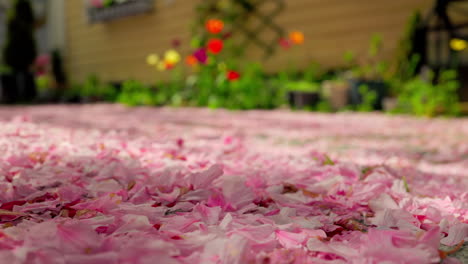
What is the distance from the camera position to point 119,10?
7.22m

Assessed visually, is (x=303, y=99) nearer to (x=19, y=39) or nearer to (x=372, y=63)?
(x=372, y=63)

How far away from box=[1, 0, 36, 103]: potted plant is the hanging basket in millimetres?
1220

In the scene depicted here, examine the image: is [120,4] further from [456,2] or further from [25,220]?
[25,220]

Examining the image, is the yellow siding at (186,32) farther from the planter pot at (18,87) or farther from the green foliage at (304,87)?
the planter pot at (18,87)

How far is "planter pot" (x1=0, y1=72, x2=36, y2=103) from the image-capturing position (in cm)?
770

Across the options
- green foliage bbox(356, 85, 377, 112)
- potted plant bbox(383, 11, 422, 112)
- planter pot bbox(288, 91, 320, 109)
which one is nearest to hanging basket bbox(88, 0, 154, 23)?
→ planter pot bbox(288, 91, 320, 109)

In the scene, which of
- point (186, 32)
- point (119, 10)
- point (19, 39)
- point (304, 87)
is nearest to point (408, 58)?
point (304, 87)

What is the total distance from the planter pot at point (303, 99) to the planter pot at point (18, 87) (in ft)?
18.6

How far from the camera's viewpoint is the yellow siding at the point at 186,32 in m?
4.54

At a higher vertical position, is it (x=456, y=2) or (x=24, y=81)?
(x=456, y=2)

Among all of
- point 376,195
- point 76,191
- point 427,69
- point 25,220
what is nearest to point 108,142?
point 76,191

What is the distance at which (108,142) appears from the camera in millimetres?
1623

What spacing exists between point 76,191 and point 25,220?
7.9 inches

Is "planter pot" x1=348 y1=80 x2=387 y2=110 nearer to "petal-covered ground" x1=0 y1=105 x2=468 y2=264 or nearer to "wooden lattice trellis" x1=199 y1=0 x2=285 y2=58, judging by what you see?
"wooden lattice trellis" x1=199 y1=0 x2=285 y2=58
